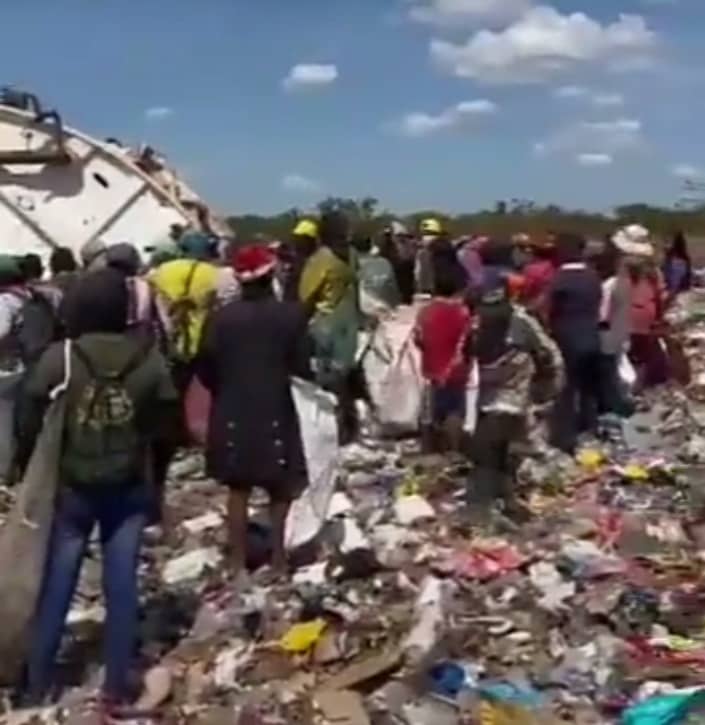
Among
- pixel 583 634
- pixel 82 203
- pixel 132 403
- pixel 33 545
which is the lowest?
pixel 583 634

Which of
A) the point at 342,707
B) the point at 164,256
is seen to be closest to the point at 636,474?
the point at 164,256

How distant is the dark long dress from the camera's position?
24.3 ft

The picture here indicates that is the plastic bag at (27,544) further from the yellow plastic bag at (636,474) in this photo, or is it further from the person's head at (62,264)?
the yellow plastic bag at (636,474)

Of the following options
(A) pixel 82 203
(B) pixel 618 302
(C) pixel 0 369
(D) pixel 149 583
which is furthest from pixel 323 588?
(A) pixel 82 203

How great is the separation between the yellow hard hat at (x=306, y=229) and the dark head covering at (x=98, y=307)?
13.5ft

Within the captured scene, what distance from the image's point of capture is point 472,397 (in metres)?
9.48

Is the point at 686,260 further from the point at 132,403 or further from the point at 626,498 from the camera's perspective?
the point at 132,403

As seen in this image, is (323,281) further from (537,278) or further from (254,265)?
(254,265)

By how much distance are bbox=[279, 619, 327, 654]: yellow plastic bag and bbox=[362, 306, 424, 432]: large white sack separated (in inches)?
175

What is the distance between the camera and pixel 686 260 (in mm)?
18719

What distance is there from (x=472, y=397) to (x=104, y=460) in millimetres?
3766

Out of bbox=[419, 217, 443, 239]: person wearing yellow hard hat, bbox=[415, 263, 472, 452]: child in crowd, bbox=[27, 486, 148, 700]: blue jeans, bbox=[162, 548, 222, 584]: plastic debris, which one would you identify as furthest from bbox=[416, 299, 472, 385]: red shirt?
bbox=[27, 486, 148, 700]: blue jeans

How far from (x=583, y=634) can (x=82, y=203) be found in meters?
7.82

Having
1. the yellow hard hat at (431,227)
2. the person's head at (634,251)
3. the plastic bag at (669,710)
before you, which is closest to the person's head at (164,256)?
the yellow hard hat at (431,227)
